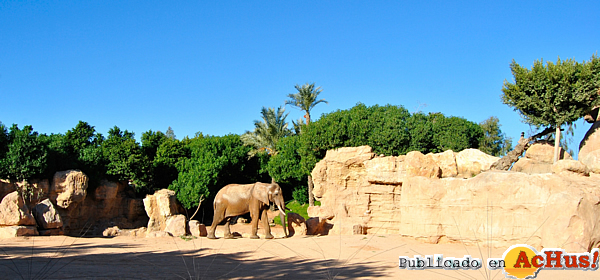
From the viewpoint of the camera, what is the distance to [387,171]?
17.3 m

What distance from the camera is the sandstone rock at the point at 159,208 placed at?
74.6 feet

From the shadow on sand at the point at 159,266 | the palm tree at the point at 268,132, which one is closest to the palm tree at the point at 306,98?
the palm tree at the point at 268,132

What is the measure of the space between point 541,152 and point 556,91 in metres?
2.48

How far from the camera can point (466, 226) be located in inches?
514

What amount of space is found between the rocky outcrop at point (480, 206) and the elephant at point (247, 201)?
2.13 m

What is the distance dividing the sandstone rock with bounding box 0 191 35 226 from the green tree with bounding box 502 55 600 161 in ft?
62.6

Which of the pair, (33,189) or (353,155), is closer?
(353,155)

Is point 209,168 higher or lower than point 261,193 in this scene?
higher

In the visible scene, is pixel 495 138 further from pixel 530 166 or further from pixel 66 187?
pixel 66 187

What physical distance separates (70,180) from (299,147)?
1301 cm

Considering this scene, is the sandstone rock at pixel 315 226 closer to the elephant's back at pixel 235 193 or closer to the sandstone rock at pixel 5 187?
the elephant's back at pixel 235 193

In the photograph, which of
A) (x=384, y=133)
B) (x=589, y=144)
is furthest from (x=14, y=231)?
(x=589, y=144)

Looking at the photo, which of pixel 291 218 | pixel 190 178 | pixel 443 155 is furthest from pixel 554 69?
pixel 190 178

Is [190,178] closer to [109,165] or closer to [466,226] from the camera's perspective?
[109,165]
